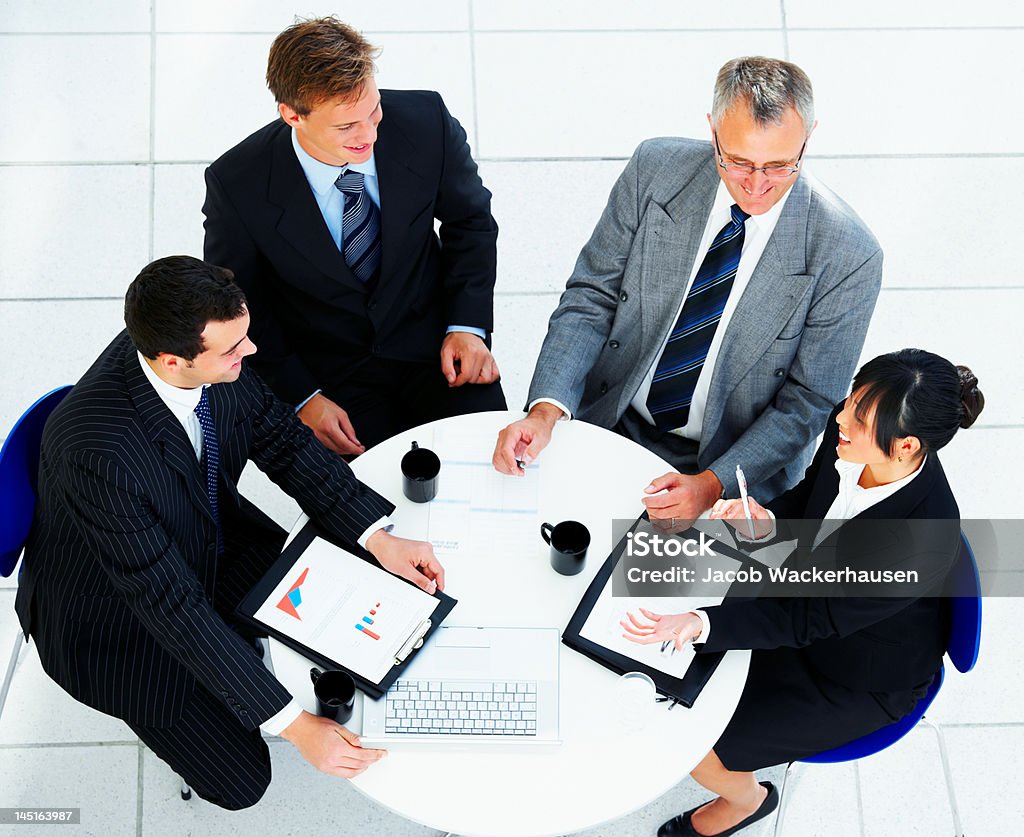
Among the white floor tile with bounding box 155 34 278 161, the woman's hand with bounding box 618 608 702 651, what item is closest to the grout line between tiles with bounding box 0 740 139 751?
the woman's hand with bounding box 618 608 702 651

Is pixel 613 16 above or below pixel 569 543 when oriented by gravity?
above

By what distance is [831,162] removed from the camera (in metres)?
3.80

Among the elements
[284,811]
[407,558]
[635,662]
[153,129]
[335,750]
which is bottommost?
[284,811]

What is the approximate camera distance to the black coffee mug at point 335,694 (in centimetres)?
202

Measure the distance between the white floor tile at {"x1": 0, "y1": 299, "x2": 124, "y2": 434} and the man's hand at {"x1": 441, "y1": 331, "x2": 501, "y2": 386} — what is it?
1181mm

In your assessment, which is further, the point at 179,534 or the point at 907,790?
the point at 907,790

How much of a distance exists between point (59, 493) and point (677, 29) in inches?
111

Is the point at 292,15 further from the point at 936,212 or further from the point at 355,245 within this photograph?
the point at 936,212

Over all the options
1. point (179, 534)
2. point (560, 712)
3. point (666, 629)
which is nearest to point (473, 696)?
point (560, 712)

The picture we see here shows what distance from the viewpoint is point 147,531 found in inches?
83.8

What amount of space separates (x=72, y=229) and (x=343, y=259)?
145 centimetres

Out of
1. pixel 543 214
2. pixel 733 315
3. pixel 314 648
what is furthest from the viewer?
pixel 543 214

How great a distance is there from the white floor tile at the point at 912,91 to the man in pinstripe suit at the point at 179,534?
235 cm

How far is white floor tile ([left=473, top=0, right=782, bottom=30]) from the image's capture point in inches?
157
